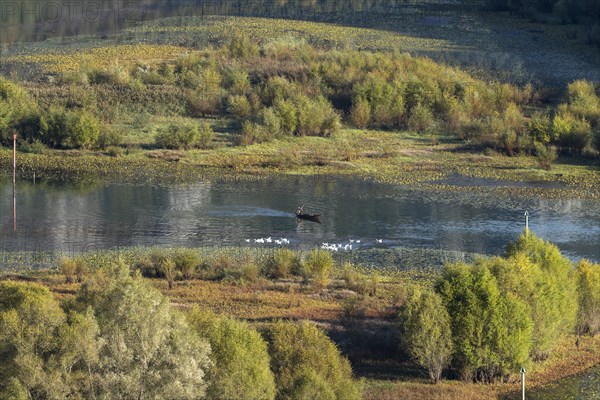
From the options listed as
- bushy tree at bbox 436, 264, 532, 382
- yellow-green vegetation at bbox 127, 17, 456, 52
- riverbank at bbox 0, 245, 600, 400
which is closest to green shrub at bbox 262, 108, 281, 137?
yellow-green vegetation at bbox 127, 17, 456, 52

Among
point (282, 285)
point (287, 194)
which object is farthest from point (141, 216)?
point (282, 285)

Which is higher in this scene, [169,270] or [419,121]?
[419,121]

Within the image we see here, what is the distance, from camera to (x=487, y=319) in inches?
1043

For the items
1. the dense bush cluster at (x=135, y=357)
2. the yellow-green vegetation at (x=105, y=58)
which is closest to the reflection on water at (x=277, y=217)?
the dense bush cluster at (x=135, y=357)

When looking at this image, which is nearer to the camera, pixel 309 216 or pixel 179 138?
pixel 309 216

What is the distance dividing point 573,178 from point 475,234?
1088 cm

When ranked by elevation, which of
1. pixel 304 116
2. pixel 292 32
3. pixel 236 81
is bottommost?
pixel 304 116

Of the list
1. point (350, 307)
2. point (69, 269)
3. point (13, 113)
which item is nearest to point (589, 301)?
point (350, 307)

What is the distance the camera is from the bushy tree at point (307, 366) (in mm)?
22547

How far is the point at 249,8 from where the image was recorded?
80.2 m

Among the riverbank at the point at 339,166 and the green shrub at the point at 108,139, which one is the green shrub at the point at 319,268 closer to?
the riverbank at the point at 339,166

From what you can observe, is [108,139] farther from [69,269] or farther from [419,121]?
[69,269]

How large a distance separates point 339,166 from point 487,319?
75.3ft

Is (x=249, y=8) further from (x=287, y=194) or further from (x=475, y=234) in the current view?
(x=475, y=234)
